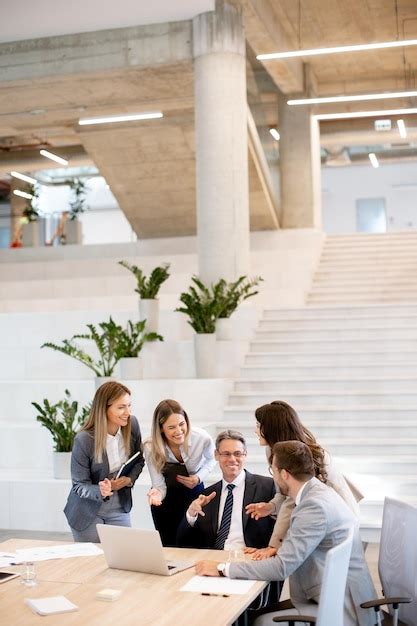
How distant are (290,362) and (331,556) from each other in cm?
731

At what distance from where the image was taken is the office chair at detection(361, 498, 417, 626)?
3812 millimetres

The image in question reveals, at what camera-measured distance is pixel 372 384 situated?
9.77 meters

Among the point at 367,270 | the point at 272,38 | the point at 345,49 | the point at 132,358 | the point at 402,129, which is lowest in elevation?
the point at 132,358

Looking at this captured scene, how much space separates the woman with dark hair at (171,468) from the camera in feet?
16.8

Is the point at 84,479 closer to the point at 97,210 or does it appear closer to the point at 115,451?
the point at 115,451

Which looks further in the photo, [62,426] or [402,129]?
[402,129]

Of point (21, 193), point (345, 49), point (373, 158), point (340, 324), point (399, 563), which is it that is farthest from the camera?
point (21, 193)

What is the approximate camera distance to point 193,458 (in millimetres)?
5277

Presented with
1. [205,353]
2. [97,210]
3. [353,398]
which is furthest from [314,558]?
[97,210]

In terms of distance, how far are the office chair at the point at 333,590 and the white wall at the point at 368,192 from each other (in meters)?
23.5

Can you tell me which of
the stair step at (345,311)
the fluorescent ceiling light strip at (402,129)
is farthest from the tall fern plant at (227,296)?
the fluorescent ceiling light strip at (402,129)

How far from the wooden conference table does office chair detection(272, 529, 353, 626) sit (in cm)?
26

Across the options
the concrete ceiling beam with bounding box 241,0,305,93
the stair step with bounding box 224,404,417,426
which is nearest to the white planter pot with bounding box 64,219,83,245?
the concrete ceiling beam with bounding box 241,0,305,93

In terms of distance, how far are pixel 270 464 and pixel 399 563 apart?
65cm
